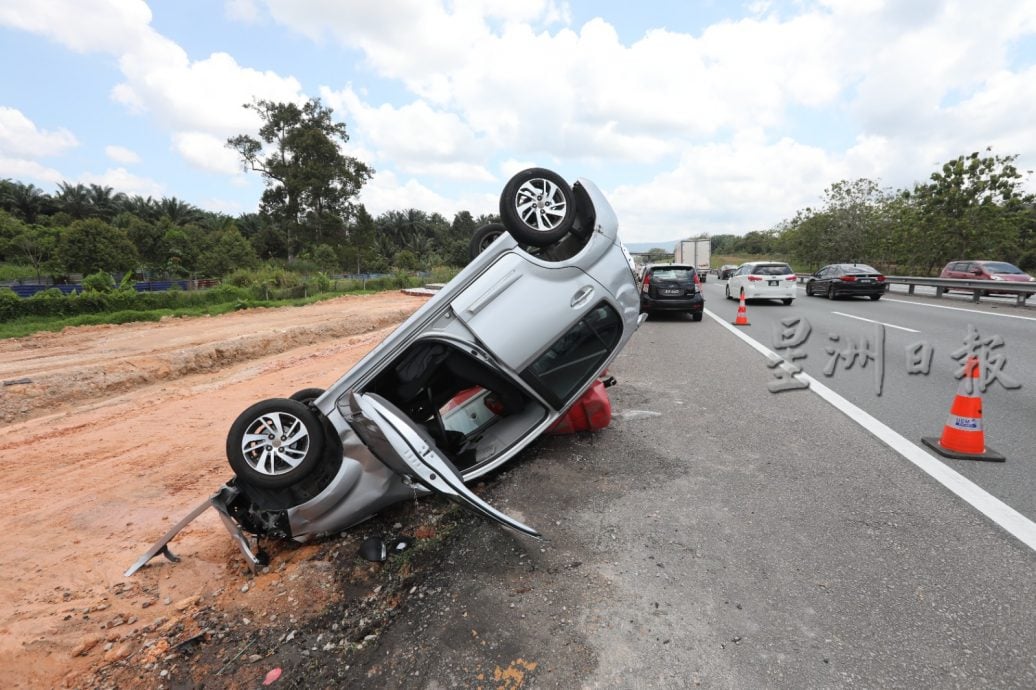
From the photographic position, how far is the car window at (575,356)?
354 cm

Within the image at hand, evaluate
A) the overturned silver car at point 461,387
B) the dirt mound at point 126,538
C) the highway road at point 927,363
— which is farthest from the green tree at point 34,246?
the highway road at point 927,363

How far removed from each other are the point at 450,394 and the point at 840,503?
110 inches

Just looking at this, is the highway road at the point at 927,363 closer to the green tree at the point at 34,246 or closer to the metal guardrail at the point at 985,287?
the metal guardrail at the point at 985,287

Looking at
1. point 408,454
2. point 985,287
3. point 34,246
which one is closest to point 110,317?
point 408,454

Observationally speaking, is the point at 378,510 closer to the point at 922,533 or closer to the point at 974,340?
the point at 922,533

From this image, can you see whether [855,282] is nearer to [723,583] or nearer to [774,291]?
[774,291]

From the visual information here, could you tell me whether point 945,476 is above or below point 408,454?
below

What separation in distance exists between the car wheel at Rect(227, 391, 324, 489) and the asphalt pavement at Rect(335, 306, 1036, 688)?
1.05m

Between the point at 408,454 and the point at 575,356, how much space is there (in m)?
1.67

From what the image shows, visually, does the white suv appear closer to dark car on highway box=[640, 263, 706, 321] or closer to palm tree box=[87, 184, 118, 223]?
dark car on highway box=[640, 263, 706, 321]

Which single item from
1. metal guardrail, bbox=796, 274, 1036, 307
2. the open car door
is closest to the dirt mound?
the open car door

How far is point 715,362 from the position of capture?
7688mm

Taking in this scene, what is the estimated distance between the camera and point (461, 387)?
3830 mm

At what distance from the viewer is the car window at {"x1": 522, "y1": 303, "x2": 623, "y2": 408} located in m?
3.54
